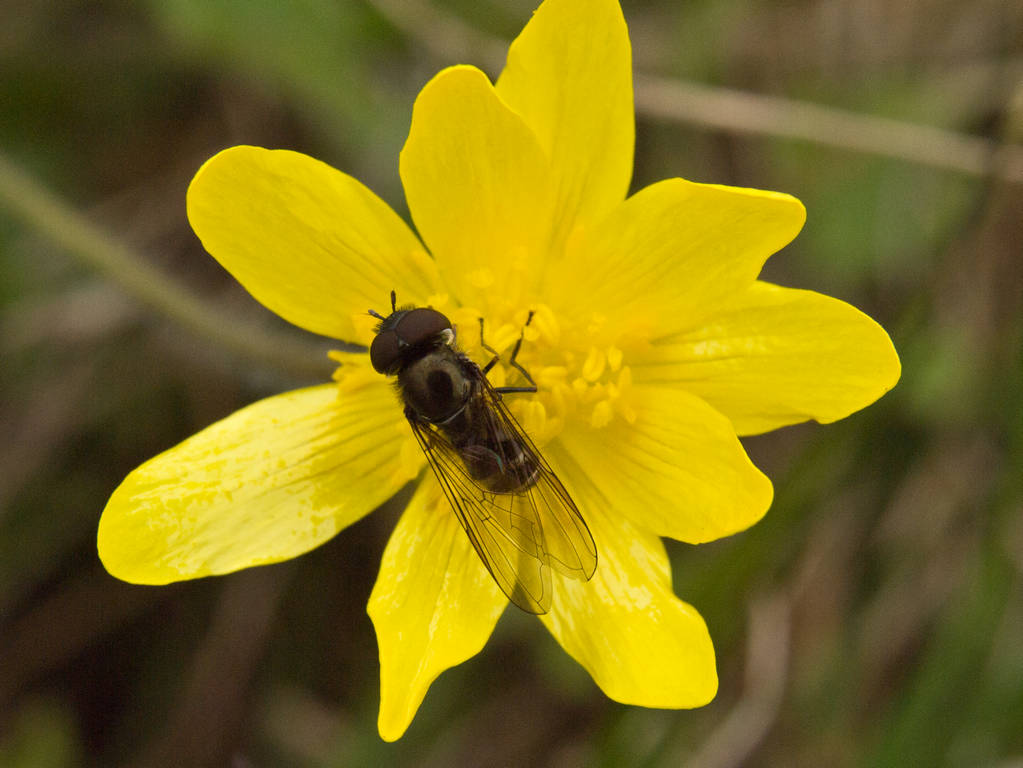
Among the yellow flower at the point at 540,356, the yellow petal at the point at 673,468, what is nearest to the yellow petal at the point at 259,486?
the yellow flower at the point at 540,356

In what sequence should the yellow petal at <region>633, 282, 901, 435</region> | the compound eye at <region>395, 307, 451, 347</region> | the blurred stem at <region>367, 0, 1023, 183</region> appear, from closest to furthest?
the yellow petal at <region>633, 282, 901, 435</region>
the compound eye at <region>395, 307, 451, 347</region>
the blurred stem at <region>367, 0, 1023, 183</region>

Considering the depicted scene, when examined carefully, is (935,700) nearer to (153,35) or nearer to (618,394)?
(618,394)

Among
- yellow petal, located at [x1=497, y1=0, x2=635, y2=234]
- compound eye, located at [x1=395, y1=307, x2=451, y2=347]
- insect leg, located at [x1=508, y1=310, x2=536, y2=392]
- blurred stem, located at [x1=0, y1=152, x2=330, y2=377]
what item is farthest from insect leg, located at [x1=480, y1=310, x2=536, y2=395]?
blurred stem, located at [x1=0, y1=152, x2=330, y2=377]

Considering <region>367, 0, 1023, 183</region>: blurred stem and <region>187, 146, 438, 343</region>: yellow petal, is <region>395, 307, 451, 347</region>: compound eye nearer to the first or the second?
<region>187, 146, 438, 343</region>: yellow petal

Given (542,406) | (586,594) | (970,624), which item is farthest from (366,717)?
(970,624)

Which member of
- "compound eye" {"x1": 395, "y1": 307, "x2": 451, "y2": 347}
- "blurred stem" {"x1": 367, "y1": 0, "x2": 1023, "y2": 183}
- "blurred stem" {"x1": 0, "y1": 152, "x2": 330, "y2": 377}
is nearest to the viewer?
"compound eye" {"x1": 395, "y1": 307, "x2": 451, "y2": 347}

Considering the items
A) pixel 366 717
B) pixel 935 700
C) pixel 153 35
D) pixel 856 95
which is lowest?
pixel 366 717

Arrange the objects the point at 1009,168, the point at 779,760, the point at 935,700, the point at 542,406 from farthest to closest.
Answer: the point at 779,760, the point at 1009,168, the point at 935,700, the point at 542,406
